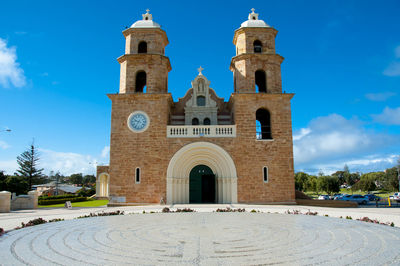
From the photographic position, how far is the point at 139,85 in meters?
23.6

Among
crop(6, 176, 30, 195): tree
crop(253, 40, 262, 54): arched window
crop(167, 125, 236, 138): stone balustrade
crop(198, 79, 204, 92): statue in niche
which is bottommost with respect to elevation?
crop(6, 176, 30, 195): tree

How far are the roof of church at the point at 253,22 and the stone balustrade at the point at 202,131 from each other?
8189 millimetres

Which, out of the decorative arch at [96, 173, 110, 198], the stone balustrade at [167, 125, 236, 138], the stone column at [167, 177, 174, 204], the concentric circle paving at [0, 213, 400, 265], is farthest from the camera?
the decorative arch at [96, 173, 110, 198]

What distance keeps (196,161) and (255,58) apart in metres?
8.89

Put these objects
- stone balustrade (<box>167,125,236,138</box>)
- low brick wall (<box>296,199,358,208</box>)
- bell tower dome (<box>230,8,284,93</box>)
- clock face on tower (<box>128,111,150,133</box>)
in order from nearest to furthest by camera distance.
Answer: low brick wall (<box>296,199,358,208</box>) → stone balustrade (<box>167,125,236,138</box>) → clock face on tower (<box>128,111,150,133</box>) → bell tower dome (<box>230,8,284,93</box>)

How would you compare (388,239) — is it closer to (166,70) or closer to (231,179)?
(231,179)

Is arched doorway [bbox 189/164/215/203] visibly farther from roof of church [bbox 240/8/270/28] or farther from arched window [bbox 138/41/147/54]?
roof of church [bbox 240/8/270/28]

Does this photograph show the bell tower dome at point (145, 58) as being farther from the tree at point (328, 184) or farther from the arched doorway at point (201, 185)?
the tree at point (328, 184)

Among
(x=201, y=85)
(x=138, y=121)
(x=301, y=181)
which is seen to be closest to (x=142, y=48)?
(x=201, y=85)

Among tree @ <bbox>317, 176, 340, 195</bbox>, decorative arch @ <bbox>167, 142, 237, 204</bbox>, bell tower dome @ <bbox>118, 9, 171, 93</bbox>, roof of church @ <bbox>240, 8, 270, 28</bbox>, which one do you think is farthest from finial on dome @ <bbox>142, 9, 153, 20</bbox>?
tree @ <bbox>317, 176, 340, 195</bbox>

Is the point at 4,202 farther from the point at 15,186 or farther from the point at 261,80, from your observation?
the point at 261,80

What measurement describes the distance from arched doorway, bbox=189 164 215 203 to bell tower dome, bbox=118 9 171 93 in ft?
21.9

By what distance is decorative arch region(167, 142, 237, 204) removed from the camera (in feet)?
64.6

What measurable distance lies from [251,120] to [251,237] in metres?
13.3
